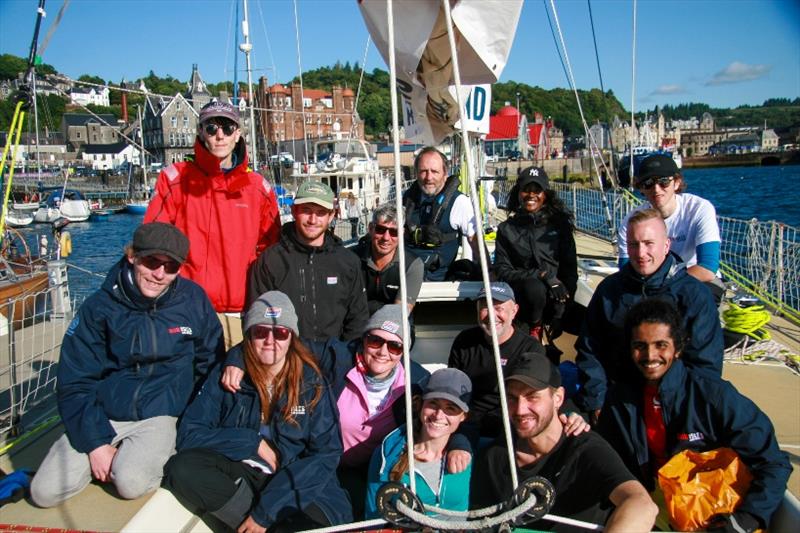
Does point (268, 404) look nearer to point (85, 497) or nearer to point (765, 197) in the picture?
point (85, 497)

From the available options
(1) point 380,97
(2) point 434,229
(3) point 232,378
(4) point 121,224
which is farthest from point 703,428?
(1) point 380,97

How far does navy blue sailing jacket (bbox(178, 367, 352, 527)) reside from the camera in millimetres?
2656

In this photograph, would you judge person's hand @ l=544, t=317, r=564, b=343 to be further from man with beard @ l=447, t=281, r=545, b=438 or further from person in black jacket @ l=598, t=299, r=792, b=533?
person in black jacket @ l=598, t=299, r=792, b=533

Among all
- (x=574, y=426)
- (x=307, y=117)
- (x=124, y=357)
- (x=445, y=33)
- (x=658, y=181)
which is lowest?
(x=574, y=426)

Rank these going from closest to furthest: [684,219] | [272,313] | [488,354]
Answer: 1. [272,313]
2. [488,354]
3. [684,219]


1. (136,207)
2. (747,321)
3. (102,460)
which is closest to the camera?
(102,460)

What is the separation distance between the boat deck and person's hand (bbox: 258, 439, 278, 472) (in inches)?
15.4

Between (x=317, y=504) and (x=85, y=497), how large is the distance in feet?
4.26

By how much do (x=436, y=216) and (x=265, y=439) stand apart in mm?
2375

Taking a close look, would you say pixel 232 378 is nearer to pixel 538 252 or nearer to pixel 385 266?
pixel 385 266

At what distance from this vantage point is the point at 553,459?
2350 mm

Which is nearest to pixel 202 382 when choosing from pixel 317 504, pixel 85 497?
pixel 85 497

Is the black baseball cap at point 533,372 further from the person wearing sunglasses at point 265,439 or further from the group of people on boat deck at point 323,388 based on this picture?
the person wearing sunglasses at point 265,439

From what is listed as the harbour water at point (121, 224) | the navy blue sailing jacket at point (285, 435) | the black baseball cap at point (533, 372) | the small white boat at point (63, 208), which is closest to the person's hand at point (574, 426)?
the black baseball cap at point (533, 372)
